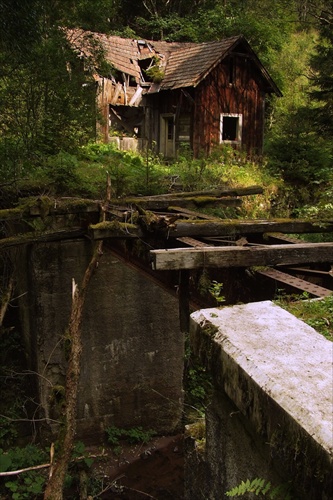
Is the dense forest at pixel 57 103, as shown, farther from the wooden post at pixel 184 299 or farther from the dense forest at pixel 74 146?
the wooden post at pixel 184 299

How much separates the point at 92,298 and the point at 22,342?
2.13 m

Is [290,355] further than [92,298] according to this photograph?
No

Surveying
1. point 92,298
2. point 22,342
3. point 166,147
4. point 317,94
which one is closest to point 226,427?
point 92,298

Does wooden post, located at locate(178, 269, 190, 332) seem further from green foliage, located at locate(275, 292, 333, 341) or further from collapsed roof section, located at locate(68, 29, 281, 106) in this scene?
collapsed roof section, located at locate(68, 29, 281, 106)

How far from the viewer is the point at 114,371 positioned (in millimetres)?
9469

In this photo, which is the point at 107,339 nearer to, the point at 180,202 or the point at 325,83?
the point at 180,202

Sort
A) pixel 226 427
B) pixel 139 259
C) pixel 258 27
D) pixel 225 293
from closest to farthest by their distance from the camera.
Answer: pixel 226 427 → pixel 225 293 → pixel 139 259 → pixel 258 27

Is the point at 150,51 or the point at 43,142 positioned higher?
the point at 150,51

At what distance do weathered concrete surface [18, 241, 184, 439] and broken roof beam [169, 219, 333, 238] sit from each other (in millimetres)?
3254

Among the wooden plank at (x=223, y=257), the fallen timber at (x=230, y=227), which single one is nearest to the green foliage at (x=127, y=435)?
the fallen timber at (x=230, y=227)

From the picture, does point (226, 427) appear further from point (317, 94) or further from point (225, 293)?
point (317, 94)

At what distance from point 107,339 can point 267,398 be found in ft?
25.8

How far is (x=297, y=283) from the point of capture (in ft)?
12.2

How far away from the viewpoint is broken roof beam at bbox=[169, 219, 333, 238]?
5.91m
